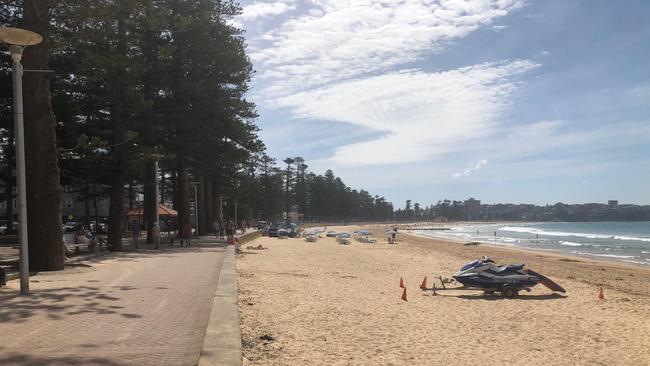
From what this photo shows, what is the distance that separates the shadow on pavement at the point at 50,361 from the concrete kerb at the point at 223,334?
0.91 metres

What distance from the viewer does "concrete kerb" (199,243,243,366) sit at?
548cm

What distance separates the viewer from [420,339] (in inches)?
377

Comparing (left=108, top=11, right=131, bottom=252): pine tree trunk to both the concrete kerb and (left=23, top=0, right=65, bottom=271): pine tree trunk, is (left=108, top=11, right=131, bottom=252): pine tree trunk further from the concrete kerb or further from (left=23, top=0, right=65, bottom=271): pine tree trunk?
the concrete kerb

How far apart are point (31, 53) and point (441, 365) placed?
12.4 metres

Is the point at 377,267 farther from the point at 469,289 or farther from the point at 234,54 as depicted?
the point at 234,54

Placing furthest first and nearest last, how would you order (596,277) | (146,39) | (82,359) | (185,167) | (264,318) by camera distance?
(185,167)
(146,39)
(596,277)
(264,318)
(82,359)

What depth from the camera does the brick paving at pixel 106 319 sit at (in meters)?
5.68

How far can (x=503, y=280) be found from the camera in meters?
15.6

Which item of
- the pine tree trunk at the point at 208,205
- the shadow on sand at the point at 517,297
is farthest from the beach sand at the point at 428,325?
the pine tree trunk at the point at 208,205

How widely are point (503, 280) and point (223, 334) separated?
11197 mm

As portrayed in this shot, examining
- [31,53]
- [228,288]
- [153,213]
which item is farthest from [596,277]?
[31,53]

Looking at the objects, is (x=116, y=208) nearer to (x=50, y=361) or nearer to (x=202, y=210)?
(x=50, y=361)

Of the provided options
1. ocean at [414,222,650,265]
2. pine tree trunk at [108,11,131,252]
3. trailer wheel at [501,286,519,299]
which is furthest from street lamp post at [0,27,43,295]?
ocean at [414,222,650,265]

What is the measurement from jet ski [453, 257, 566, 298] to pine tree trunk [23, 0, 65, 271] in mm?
11617
